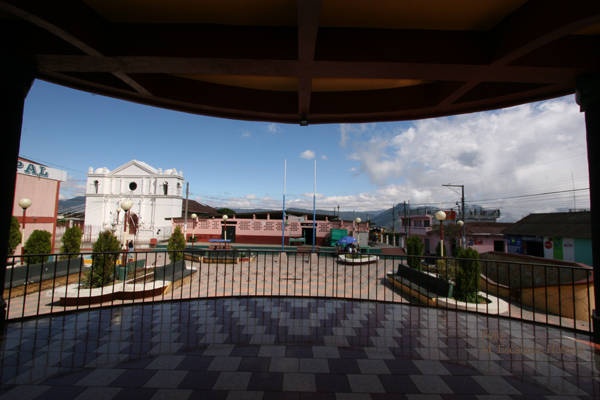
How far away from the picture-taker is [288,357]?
10.1 ft

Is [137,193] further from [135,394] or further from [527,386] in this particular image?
[527,386]

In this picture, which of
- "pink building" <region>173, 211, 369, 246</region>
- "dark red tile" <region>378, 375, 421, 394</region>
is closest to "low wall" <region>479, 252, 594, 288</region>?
"dark red tile" <region>378, 375, 421, 394</region>

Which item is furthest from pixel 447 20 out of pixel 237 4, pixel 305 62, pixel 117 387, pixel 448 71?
pixel 117 387

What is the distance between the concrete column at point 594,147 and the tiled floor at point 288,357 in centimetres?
88

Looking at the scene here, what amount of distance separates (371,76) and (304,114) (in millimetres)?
1717

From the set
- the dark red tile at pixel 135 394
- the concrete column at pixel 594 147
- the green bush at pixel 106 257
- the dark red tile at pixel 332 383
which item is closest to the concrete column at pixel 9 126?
the dark red tile at pixel 135 394

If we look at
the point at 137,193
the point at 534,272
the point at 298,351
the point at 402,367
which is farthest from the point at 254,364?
the point at 137,193

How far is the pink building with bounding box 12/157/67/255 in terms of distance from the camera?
1650cm

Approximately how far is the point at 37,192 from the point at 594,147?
2440 centimetres

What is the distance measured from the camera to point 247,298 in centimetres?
529

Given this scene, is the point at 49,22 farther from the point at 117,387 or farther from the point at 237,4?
the point at 117,387

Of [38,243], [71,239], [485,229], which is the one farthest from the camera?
[485,229]

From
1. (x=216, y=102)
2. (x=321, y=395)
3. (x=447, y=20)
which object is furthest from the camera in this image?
(x=216, y=102)

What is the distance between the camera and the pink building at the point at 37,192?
54.1 feet
